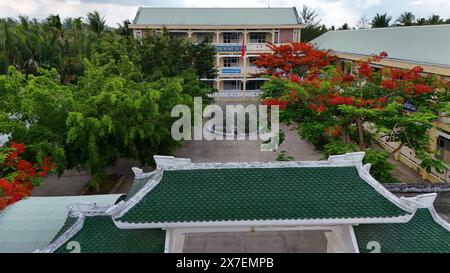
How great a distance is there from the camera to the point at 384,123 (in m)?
11.7

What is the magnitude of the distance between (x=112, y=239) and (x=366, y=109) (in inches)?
321

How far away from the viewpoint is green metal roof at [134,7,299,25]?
31.8 metres

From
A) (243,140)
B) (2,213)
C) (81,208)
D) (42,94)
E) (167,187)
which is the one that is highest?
(42,94)

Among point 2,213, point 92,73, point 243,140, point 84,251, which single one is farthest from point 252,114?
point 84,251

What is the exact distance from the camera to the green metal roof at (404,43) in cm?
1705

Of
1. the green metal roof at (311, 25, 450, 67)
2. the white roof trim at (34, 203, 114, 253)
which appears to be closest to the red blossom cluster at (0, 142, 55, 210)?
the white roof trim at (34, 203, 114, 253)

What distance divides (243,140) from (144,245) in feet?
50.9

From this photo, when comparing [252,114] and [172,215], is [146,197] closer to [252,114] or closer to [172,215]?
[172,215]

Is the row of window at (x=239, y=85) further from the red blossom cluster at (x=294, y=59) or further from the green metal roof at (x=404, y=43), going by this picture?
the red blossom cluster at (x=294, y=59)

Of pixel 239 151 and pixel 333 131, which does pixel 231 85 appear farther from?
pixel 333 131

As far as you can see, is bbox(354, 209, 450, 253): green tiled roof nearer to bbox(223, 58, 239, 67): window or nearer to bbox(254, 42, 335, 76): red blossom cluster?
bbox(254, 42, 335, 76): red blossom cluster

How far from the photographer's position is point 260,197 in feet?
22.0

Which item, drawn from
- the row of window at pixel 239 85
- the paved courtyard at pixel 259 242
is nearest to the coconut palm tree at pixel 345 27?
the row of window at pixel 239 85

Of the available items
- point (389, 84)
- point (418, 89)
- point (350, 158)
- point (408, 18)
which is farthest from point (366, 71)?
point (408, 18)
